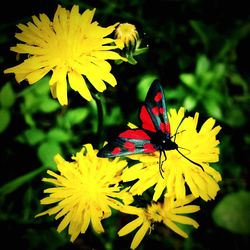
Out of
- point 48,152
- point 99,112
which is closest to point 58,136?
point 48,152

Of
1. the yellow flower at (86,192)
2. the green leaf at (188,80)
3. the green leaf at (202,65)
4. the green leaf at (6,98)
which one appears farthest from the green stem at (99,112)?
the green leaf at (202,65)

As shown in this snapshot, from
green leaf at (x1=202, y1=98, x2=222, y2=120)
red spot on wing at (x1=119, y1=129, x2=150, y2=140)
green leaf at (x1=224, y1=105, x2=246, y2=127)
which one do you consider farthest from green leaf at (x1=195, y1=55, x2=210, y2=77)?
red spot on wing at (x1=119, y1=129, x2=150, y2=140)

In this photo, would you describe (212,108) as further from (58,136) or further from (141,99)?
(58,136)

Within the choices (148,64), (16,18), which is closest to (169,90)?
(148,64)

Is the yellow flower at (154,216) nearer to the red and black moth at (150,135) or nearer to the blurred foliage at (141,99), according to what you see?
the red and black moth at (150,135)

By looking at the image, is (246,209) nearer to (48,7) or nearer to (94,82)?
(94,82)

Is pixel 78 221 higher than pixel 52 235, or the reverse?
pixel 78 221

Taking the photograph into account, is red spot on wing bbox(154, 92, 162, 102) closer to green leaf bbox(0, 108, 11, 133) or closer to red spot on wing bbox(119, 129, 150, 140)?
red spot on wing bbox(119, 129, 150, 140)
